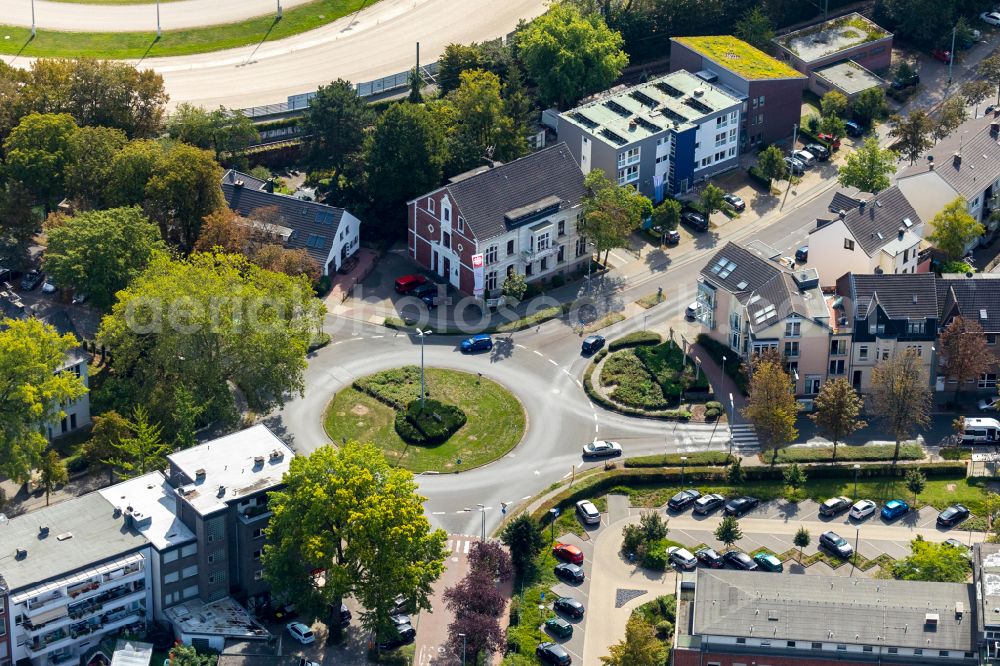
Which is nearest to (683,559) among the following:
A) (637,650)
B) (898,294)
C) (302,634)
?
(637,650)

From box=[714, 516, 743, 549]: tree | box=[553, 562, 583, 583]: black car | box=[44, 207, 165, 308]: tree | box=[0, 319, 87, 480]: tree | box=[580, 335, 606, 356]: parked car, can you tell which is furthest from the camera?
box=[580, 335, 606, 356]: parked car

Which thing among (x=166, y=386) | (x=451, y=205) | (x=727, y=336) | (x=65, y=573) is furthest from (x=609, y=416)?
(x=65, y=573)

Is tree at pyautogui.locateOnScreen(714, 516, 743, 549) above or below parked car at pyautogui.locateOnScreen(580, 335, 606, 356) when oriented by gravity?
below

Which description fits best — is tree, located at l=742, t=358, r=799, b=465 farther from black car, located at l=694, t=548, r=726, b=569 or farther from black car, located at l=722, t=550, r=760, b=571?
black car, located at l=694, t=548, r=726, b=569

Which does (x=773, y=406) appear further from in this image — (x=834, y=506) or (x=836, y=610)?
(x=836, y=610)

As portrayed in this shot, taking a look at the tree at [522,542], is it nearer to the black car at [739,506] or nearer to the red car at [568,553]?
the red car at [568,553]

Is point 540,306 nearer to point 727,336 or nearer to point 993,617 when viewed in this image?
point 727,336

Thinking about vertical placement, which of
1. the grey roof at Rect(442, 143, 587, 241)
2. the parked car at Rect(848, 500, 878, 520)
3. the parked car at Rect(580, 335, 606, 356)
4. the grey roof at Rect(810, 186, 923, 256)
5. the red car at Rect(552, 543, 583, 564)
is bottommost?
the red car at Rect(552, 543, 583, 564)

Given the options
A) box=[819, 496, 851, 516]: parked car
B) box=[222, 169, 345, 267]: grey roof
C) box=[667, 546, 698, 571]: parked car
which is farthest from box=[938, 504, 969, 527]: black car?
box=[222, 169, 345, 267]: grey roof
